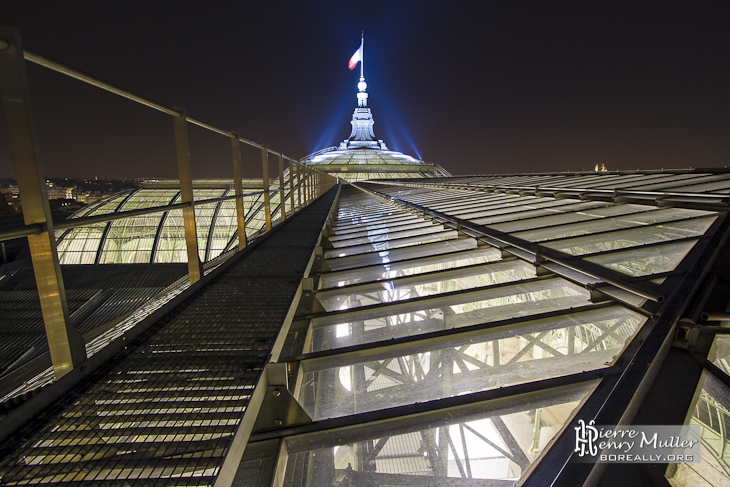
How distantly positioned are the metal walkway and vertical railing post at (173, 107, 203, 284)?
61 centimetres

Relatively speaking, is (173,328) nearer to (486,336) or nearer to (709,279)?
(486,336)

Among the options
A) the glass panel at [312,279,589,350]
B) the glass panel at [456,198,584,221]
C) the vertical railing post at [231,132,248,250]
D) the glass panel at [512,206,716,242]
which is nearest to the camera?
the glass panel at [312,279,589,350]

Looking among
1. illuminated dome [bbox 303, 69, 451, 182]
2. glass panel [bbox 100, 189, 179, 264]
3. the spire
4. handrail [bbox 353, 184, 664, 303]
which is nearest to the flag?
the spire

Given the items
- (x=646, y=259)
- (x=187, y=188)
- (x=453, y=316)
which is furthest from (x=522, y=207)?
(x=187, y=188)

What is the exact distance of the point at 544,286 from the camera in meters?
2.52

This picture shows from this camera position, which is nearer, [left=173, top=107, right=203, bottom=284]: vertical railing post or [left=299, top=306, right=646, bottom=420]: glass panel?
[left=299, top=306, right=646, bottom=420]: glass panel

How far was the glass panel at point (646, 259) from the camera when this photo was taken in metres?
2.39

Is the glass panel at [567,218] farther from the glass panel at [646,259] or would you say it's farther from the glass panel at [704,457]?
the glass panel at [704,457]

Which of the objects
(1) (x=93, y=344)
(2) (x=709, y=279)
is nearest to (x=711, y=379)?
(2) (x=709, y=279)

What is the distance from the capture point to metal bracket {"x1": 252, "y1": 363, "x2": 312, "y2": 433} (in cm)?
151

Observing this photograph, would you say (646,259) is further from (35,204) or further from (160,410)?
(35,204)

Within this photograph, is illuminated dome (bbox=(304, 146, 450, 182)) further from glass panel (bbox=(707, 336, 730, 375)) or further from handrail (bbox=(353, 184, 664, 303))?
glass panel (bbox=(707, 336, 730, 375))

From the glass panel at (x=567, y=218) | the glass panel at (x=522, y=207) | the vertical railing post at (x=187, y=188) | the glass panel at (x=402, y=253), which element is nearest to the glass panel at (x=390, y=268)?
the glass panel at (x=402, y=253)

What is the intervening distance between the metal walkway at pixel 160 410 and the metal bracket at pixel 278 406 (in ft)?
0.30
